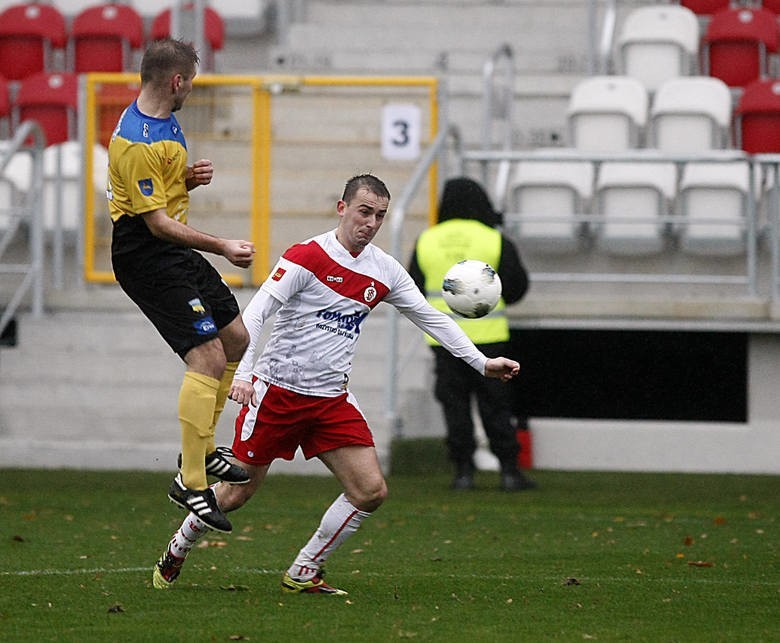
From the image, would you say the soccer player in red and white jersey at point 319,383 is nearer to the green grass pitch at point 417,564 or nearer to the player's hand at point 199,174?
the green grass pitch at point 417,564

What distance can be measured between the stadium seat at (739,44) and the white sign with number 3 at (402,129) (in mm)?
3801

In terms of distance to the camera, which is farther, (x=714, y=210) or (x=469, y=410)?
(x=714, y=210)

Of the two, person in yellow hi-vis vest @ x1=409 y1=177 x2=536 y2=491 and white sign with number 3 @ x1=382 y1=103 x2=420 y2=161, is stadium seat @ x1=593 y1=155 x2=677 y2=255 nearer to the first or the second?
white sign with number 3 @ x1=382 y1=103 x2=420 y2=161

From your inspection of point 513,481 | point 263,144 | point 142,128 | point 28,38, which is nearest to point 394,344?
point 513,481

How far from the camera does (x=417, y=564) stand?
8031 mm

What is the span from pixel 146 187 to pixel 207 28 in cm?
1087

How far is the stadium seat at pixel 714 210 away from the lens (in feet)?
45.6

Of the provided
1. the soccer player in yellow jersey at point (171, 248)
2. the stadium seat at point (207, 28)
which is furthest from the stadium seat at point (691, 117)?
the soccer player in yellow jersey at point (171, 248)

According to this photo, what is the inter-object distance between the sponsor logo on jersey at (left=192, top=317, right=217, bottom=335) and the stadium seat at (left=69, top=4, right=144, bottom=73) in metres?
10.9

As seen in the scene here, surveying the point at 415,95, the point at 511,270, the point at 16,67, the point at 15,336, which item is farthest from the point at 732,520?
the point at 16,67

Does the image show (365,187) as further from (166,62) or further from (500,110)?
(500,110)

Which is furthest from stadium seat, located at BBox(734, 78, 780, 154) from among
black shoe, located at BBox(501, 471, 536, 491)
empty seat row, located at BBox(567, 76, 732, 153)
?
black shoe, located at BBox(501, 471, 536, 491)

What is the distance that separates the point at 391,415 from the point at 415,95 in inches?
131

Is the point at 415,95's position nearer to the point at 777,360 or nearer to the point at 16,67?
the point at 777,360
